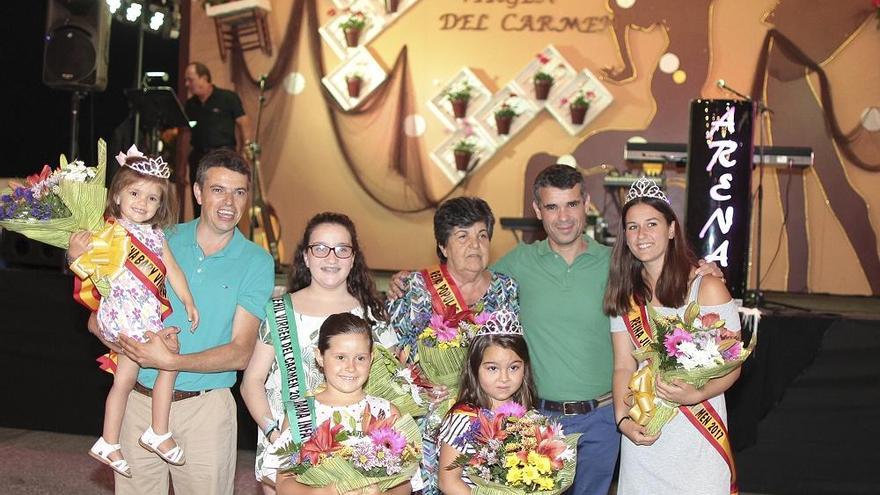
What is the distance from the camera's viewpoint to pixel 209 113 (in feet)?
28.7

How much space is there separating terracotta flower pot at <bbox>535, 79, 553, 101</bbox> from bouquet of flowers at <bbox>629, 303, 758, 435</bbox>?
6.84 meters

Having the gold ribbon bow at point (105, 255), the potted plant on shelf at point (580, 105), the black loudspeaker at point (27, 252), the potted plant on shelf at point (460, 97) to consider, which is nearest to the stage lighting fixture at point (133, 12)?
the black loudspeaker at point (27, 252)

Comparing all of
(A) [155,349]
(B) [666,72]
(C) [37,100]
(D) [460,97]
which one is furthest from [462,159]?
(A) [155,349]

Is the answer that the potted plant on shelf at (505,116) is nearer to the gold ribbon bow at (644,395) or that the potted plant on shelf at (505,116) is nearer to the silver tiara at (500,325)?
the silver tiara at (500,325)

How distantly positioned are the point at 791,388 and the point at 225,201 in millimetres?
3257

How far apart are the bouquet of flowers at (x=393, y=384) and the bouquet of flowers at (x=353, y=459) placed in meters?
0.32

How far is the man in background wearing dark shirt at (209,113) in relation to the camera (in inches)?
343

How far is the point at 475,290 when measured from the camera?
3.36 meters

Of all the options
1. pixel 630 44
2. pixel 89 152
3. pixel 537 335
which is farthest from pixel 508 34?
pixel 537 335

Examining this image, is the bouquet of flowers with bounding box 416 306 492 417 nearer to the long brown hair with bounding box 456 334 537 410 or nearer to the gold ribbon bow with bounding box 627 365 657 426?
the long brown hair with bounding box 456 334 537 410

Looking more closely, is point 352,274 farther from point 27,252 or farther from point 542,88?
point 542,88

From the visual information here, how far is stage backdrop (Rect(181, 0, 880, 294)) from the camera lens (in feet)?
29.8

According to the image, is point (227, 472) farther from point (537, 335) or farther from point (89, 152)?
point (89, 152)

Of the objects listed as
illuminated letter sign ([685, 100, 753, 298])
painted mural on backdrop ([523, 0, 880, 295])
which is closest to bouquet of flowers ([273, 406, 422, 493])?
illuminated letter sign ([685, 100, 753, 298])
